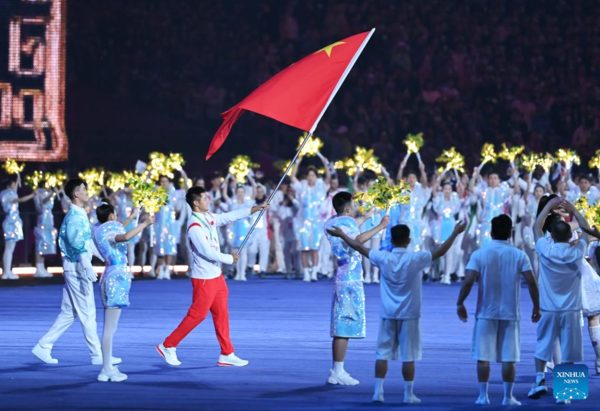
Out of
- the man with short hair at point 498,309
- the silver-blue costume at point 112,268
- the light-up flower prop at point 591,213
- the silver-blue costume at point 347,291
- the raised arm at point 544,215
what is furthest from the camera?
the light-up flower prop at point 591,213

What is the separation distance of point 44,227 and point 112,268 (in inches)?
434

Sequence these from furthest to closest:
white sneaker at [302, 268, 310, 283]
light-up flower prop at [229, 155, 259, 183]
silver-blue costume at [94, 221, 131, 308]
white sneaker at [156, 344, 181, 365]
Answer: white sneaker at [302, 268, 310, 283]
light-up flower prop at [229, 155, 259, 183]
white sneaker at [156, 344, 181, 365]
silver-blue costume at [94, 221, 131, 308]

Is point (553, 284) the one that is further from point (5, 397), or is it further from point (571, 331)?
point (5, 397)

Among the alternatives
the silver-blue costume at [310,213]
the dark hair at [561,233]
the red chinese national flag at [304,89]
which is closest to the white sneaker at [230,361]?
the red chinese national flag at [304,89]

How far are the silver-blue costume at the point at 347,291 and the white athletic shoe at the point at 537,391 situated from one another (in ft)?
4.72

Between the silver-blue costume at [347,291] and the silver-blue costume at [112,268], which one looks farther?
the silver-blue costume at [112,268]

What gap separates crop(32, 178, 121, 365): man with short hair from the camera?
980 centimetres

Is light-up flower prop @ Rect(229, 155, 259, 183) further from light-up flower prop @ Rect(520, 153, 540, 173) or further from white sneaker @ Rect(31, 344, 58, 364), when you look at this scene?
white sneaker @ Rect(31, 344, 58, 364)

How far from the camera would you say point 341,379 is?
28.9 feet

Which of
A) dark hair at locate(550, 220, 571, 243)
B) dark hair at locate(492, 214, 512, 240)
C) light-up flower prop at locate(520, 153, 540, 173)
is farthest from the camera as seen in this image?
light-up flower prop at locate(520, 153, 540, 173)

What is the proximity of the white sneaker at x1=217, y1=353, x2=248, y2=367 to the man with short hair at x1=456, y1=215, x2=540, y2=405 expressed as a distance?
2593mm

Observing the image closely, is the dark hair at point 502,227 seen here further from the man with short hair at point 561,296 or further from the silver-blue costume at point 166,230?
the silver-blue costume at point 166,230

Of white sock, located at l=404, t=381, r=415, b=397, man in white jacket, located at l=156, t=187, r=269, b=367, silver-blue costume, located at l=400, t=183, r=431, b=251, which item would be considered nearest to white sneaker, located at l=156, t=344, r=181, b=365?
man in white jacket, located at l=156, t=187, r=269, b=367

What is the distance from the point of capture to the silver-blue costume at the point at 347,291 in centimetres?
891
